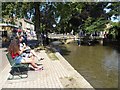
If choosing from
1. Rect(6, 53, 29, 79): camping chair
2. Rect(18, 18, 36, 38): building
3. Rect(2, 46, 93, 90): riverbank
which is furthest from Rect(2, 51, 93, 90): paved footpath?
Rect(18, 18, 36, 38): building

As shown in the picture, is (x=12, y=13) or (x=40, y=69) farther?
(x=12, y=13)

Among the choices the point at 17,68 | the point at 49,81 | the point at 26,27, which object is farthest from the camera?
the point at 26,27

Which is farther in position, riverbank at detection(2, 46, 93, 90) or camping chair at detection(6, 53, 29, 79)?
camping chair at detection(6, 53, 29, 79)

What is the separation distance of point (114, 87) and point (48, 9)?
56.3ft

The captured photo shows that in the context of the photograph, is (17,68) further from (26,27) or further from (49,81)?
(26,27)

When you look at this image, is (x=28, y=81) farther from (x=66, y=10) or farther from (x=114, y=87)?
(x=66, y=10)

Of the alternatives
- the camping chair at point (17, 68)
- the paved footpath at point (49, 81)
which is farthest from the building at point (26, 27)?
the paved footpath at point (49, 81)

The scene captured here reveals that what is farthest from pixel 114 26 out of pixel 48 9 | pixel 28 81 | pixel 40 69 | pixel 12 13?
pixel 28 81

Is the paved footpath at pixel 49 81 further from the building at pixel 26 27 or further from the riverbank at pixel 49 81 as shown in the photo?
Result: the building at pixel 26 27

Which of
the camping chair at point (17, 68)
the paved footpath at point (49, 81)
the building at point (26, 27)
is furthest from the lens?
the building at point (26, 27)

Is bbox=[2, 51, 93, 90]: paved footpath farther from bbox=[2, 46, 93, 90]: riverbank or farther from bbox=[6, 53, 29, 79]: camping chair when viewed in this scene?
bbox=[6, 53, 29, 79]: camping chair

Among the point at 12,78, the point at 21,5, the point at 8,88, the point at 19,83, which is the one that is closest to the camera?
the point at 8,88

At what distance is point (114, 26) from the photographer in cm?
4072

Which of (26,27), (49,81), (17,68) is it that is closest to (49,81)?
(49,81)
